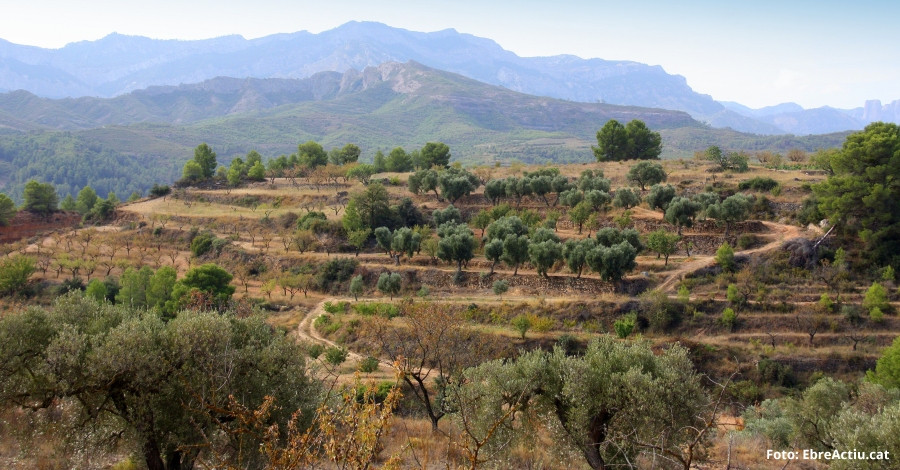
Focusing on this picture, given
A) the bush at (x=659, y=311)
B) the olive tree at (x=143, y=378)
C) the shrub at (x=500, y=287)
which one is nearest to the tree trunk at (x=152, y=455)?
the olive tree at (x=143, y=378)

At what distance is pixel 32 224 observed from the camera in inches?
2424

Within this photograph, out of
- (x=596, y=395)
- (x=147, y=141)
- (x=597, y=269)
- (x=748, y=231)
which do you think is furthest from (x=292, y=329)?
(x=147, y=141)

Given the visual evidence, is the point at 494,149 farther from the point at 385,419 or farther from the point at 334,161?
the point at 385,419

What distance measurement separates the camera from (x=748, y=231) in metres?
39.1

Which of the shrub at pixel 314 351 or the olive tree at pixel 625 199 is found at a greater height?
the olive tree at pixel 625 199

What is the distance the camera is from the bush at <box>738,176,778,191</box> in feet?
147

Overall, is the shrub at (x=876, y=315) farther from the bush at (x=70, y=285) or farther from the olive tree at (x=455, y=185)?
the bush at (x=70, y=285)

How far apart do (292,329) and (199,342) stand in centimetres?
2288

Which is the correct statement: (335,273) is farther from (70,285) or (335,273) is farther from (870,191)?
(870,191)

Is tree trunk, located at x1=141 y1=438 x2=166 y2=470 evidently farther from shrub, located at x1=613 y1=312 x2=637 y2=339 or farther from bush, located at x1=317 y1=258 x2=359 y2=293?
bush, located at x1=317 y1=258 x2=359 y2=293

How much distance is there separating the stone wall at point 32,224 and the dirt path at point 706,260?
231 feet

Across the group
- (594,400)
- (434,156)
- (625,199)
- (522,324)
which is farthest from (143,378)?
(434,156)

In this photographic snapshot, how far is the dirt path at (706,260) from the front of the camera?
34125 mm

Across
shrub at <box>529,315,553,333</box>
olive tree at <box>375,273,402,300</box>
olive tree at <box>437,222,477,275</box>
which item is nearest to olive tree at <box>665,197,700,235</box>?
shrub at <box>529,315,553,333</box>
